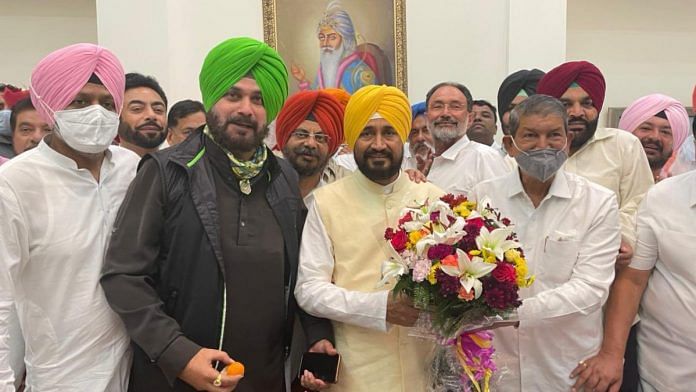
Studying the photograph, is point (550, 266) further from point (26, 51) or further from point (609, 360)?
point (26, 51)

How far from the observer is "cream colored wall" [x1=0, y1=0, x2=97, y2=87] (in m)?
7.63

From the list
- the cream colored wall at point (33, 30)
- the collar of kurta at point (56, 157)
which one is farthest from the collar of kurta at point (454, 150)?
the cream colored wall at point (33, 30)

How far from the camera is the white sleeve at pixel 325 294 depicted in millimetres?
2355

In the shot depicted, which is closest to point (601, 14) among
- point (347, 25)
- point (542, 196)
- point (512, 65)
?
point (512, 65)

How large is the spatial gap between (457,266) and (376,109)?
37.4 inches

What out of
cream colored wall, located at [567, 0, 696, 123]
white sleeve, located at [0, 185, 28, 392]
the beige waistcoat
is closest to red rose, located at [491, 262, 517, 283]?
the beige waistcoat

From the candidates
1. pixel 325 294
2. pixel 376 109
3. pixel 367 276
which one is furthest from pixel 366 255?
pixel 376 109

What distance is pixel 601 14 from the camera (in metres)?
8.27

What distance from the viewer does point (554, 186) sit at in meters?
2.61

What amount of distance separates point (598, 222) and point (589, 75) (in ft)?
3.74

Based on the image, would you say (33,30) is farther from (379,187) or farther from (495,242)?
(495,242)

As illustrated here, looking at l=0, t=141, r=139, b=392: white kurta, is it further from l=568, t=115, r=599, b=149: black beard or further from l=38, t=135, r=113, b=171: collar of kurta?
l=568, t=115, r=599, b=149: black beard

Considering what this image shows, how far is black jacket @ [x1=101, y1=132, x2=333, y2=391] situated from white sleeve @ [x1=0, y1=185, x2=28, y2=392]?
30 cm

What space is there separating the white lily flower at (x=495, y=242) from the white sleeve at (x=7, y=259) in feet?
5.35
